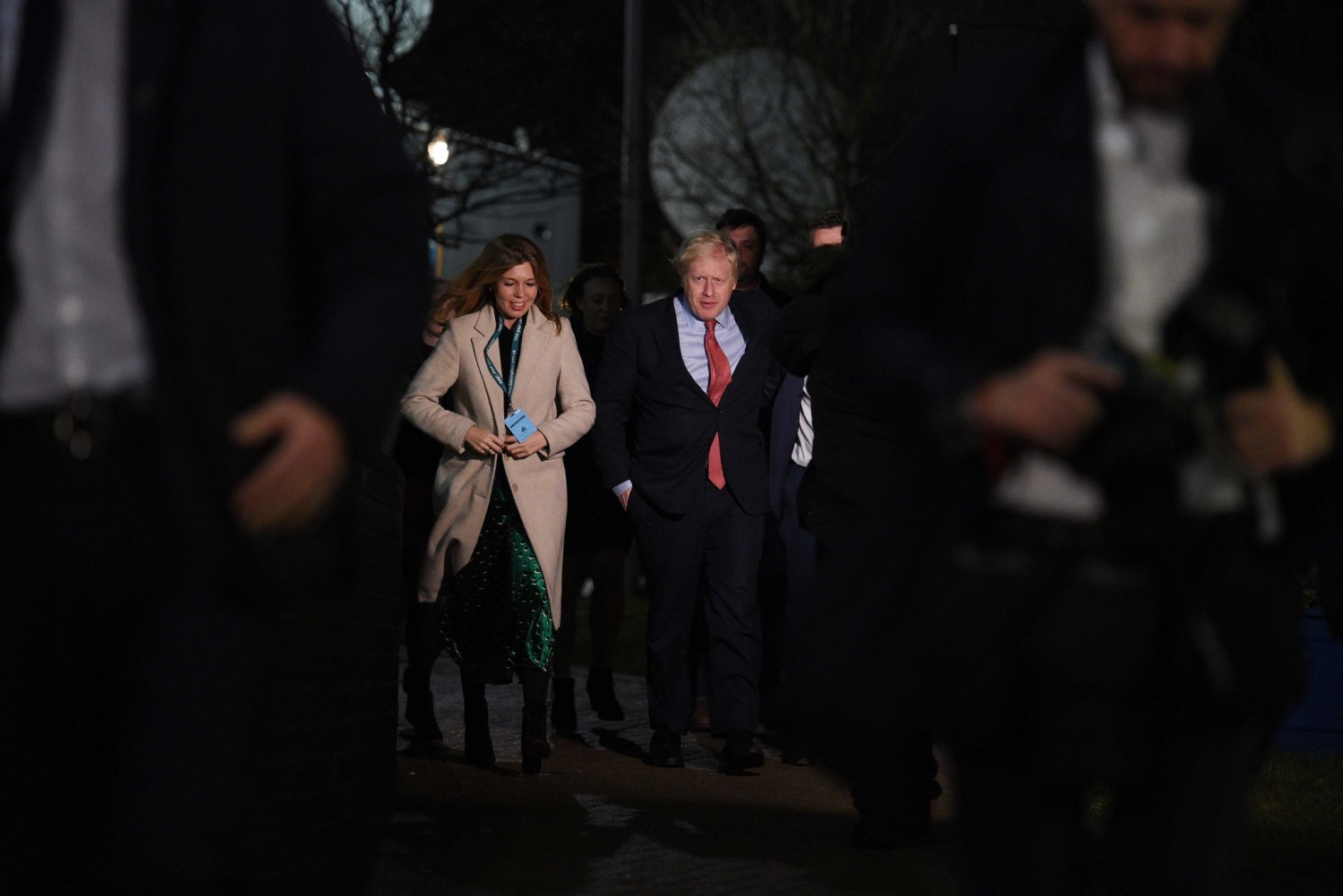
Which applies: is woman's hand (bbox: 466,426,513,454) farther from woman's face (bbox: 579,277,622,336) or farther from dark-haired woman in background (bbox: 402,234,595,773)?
woman's face (bbox: 579,277,622,336)

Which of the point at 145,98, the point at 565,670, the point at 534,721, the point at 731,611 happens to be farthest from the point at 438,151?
the point at 145,98

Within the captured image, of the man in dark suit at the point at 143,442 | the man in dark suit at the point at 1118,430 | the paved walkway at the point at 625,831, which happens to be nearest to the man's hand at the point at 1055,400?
the man in dark suit at the point at 1118,430

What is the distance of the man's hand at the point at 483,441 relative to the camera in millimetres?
8164

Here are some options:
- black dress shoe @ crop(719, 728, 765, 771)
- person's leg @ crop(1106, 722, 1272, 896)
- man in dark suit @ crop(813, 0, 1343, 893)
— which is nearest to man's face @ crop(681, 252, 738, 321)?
black dress shoe @ crop(719, 728, 765, 771)

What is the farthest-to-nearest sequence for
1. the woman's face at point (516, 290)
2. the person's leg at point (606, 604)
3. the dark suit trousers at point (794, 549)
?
the person's leg at point (606, 604)
the dark suit trousers at point (794, 549)
the woman's face at point (516, 290)

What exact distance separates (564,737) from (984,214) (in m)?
7.10

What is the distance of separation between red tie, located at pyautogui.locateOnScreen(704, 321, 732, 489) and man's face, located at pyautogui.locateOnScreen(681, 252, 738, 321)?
8cm

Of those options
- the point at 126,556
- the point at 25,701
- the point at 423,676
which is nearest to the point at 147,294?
the point at 126,556

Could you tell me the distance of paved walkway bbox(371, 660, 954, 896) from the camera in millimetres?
5781

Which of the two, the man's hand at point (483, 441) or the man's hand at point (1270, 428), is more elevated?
the man's hand at point (1270, 428)

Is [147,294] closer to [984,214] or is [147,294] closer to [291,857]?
[984,214]

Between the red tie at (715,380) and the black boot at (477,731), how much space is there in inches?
51.6

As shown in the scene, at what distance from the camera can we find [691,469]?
859 centimetres

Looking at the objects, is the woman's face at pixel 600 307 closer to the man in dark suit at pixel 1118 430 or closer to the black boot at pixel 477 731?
the black boot at pixel 477 731
